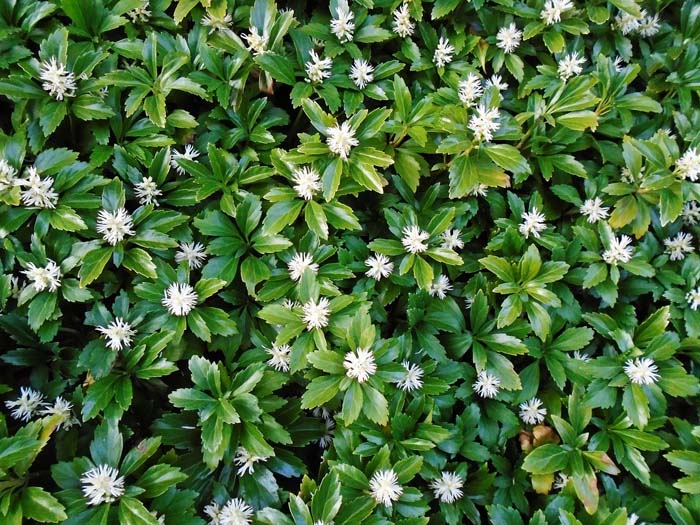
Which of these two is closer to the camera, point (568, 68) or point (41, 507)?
point (41, 507)

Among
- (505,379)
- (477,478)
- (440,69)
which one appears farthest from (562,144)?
(477,478)

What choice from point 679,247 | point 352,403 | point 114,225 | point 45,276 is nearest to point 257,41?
point 114,225

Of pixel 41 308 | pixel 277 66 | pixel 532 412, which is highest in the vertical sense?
pixel 277 66

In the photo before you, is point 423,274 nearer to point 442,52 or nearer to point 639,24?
point 442,52

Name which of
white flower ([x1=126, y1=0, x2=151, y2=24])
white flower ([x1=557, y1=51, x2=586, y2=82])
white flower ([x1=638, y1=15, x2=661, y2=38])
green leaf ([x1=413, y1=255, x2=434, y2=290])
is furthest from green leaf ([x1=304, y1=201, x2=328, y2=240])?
white flower ([x1=638, y1=15, x2=661, y2=38])

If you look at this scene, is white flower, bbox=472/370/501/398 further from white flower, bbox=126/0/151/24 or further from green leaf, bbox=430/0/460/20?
white flower, bbox=126/0/151/24

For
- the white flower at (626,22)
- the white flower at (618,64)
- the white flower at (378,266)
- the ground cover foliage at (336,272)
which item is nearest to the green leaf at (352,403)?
the ground cover foliage at (336,272)
